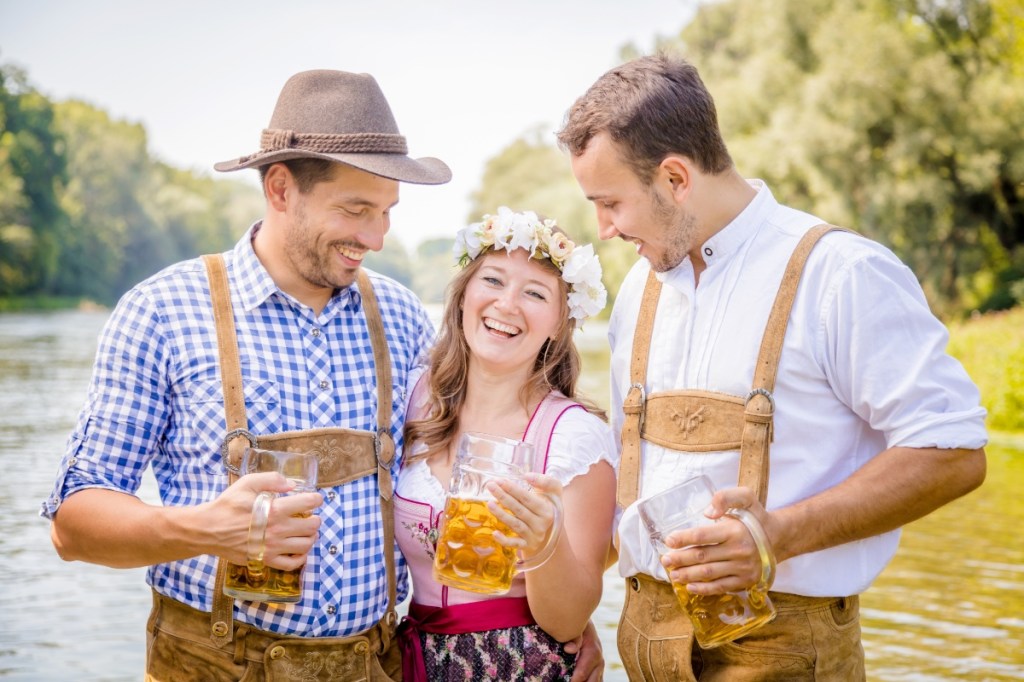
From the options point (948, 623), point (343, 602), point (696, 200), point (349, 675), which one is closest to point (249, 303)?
point (343, 602)

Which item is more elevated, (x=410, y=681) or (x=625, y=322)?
(x=625, y=322)

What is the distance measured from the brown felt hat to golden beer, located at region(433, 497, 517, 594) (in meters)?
1.00

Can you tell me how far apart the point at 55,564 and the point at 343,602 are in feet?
21.0

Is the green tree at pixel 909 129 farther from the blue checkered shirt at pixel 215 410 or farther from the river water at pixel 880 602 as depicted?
the blue checkered shirt at pixel 215 410

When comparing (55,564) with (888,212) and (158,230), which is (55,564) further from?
(158,230)

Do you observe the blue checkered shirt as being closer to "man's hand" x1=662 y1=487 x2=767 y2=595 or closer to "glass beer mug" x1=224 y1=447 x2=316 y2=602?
"glass beer mug" x1=224 y1=447 x2=316 y2=602

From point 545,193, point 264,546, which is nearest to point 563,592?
point 264,546

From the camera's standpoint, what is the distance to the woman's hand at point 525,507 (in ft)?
7.74

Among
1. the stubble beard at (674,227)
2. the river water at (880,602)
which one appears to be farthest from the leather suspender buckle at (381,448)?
the river water at (880,602)

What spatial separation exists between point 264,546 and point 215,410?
0.54m

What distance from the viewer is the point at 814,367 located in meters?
2.53

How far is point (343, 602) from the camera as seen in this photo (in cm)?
Answer: 285

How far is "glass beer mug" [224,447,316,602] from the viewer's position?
7.69 ft

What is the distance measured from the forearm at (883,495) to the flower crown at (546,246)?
0.98 m
